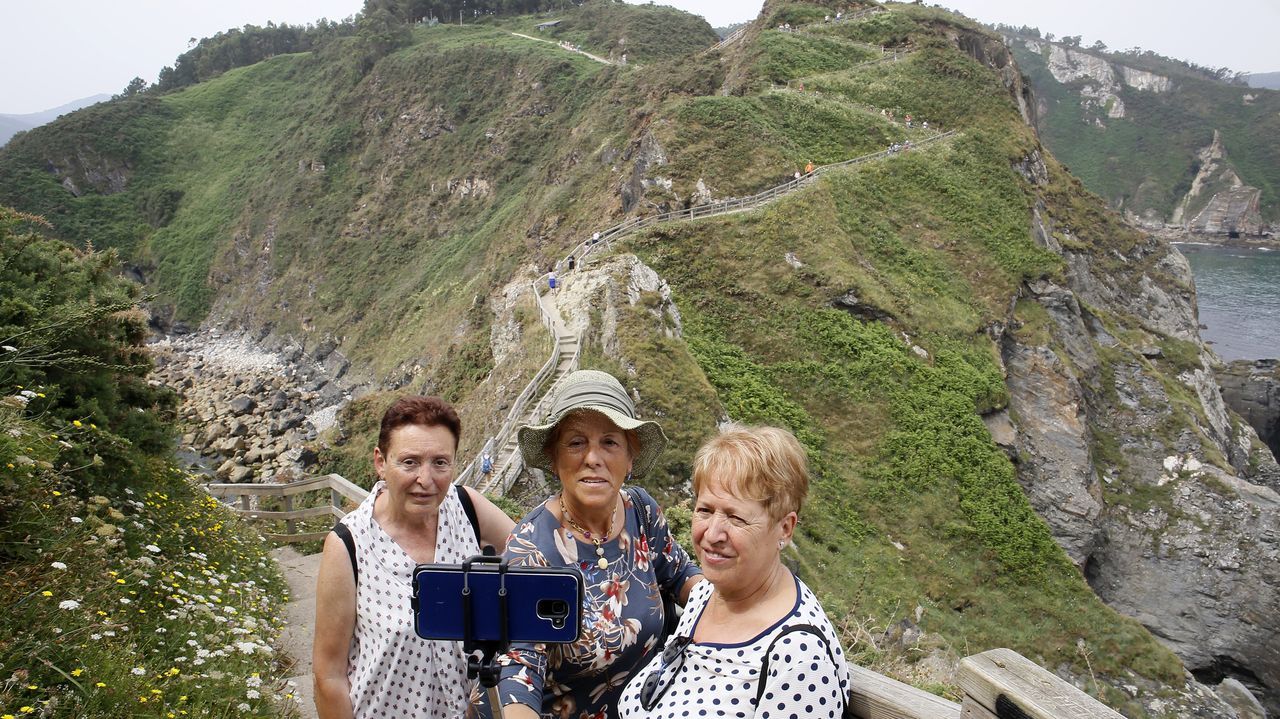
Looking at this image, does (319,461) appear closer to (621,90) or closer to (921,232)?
(921,232)

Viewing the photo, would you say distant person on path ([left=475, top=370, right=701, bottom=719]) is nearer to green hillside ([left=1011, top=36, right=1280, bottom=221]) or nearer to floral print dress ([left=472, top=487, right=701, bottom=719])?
floral print dress ([left=472, top=487, right=701, bottom=719])

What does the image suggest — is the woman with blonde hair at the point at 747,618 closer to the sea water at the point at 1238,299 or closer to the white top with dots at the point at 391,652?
the white top with dots at the point at 391,652

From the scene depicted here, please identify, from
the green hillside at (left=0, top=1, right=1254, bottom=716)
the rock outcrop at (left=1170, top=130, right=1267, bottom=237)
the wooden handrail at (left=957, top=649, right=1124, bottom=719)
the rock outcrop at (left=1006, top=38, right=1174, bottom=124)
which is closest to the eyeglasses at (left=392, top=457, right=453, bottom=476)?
the wooden handrail at (left=957, top=649, right=1124, bottom=719)

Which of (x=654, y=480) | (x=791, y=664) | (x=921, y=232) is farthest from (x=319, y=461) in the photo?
(x=791, y=664)

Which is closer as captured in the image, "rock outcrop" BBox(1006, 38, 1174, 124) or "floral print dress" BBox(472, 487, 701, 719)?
"floral print dress" BBox(472, 487, 701, 719)

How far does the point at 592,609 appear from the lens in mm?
3082

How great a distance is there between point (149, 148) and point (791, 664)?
95.7 m

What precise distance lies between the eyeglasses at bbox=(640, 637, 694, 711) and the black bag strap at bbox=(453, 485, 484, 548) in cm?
154

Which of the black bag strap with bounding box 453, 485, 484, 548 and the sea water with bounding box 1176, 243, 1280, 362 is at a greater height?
the black bag strap with bounding box 453, 485, 484, 548

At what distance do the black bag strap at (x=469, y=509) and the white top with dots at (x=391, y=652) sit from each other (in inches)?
13.0

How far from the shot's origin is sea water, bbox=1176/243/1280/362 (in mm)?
67812

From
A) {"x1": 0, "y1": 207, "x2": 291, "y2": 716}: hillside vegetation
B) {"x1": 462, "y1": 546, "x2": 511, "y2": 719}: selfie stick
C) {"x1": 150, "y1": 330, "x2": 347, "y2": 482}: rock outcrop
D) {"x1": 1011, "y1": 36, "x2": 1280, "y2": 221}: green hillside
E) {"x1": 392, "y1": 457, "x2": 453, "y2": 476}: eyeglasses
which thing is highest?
{"x1": 1011, "y1": 36, "x2": 1280, "y2": 221}: green hillside

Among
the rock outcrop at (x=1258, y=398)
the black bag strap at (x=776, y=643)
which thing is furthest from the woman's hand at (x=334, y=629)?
the rock outcrop at (x=1258, y=398)

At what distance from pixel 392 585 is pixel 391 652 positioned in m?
0.31
